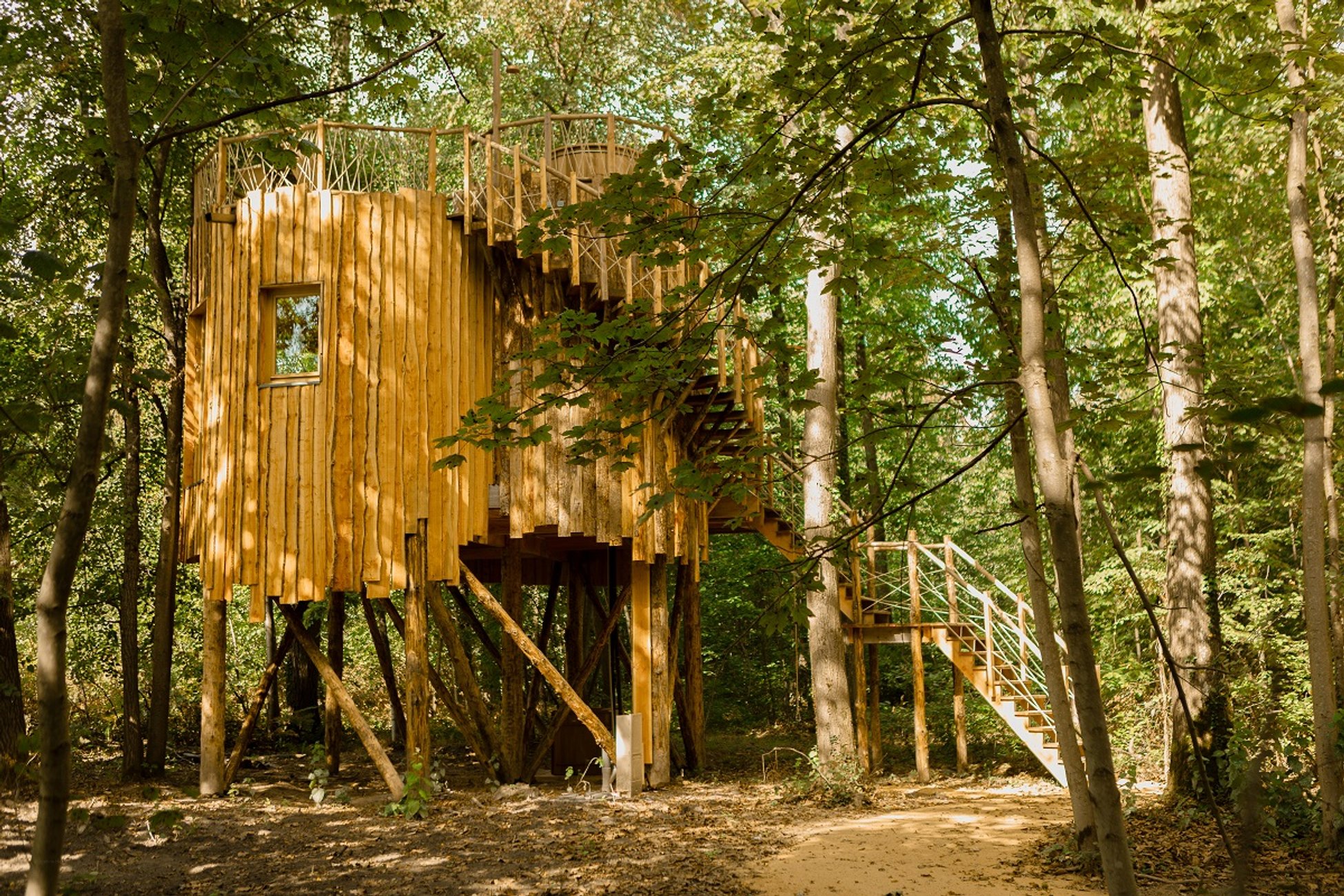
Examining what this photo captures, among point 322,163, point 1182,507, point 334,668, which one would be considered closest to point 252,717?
point 334,668

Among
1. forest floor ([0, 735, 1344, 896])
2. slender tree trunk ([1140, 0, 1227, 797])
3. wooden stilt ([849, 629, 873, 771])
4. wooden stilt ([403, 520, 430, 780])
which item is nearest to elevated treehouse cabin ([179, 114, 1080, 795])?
wooden stilt ([403, 520, 430, 780])

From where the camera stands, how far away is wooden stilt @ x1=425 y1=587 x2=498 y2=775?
13492 millimetres

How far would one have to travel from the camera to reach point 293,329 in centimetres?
1364

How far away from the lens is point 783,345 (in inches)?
233

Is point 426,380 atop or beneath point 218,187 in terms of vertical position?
beneath

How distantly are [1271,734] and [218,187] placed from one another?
12.9 metres

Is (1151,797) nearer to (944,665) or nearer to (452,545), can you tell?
(452,545)

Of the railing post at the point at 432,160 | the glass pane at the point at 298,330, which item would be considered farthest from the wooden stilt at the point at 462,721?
the railing post at the point at 432,160

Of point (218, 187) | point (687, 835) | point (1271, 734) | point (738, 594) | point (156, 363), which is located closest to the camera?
point (1271, 734)

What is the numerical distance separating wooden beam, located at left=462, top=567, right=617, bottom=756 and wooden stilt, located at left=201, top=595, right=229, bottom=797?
313cm

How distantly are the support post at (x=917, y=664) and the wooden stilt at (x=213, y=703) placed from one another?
949 centimetres

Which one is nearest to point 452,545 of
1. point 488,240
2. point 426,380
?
point 426,380

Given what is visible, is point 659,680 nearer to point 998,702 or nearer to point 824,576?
point 824,576

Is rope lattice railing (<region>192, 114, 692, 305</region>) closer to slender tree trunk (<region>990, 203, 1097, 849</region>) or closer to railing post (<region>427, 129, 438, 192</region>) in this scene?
railing post (<region>427, 129, 438, 192</region>)
